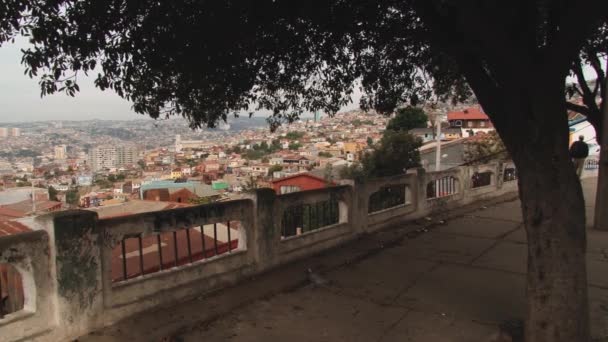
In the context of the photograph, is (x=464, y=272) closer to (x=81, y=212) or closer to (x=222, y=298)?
(x=222, y=298)

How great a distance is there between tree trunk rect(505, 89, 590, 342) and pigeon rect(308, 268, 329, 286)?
2.56 meters

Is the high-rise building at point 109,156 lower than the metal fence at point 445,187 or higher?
lower

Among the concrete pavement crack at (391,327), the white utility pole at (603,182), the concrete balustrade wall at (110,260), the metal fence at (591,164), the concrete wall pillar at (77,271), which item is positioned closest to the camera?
the concrete balustrade wall at (110,260)

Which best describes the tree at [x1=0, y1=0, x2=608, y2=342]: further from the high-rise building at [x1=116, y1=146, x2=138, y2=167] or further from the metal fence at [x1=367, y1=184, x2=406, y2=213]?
the high-rise building at [x1=116, y1=146, x2=138, y2=167]

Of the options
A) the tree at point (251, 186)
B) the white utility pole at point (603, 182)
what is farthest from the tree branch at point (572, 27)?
the white utility pole at point (603, 182)

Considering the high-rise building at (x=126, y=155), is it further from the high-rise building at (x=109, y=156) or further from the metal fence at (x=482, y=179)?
the metal fence at (x=482, y=179)

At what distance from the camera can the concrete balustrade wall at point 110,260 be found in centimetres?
396

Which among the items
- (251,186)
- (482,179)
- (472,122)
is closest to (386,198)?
(482,179)

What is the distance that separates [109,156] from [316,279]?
150085 millimetres

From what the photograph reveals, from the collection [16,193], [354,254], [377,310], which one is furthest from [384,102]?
[16,193]

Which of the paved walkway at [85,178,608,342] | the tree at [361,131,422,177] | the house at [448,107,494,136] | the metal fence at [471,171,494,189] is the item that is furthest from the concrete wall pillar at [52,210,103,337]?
the house at [448,107,494,136]

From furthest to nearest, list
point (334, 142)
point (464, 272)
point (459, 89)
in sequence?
1. point (334, 142)
2. point (459, 89)
3. point (464, 272)

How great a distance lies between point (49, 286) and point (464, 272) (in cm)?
474

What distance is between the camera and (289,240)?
6.59 metres
